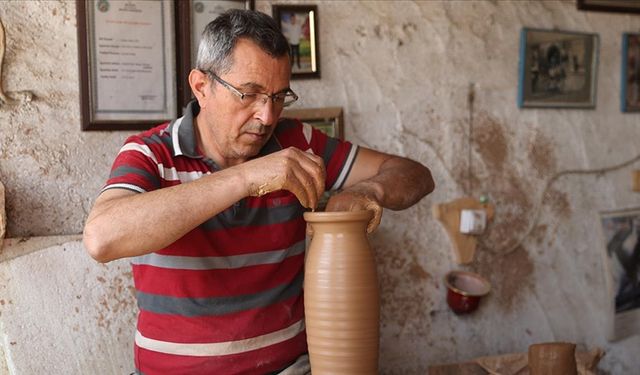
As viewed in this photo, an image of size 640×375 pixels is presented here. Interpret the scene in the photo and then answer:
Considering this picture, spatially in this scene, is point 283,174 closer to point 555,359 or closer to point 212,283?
point 212,283

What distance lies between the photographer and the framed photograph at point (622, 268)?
330 centimetres

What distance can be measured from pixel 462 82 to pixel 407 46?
317 mm

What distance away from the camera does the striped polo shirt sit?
1.92 m

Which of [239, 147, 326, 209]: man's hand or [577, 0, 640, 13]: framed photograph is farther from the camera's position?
[577, 0, 640, 13]: framed photograph

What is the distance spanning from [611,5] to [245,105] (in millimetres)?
2181

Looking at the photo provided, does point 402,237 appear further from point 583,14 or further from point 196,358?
point 583,14

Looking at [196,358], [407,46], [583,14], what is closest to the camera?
[196,358]

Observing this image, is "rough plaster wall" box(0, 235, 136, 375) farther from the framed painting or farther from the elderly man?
the framed painting

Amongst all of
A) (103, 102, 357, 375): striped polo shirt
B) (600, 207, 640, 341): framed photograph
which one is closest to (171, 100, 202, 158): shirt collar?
(103, 102, 357, 375): striped polo shirt

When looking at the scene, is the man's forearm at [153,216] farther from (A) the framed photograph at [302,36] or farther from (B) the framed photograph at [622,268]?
(B) the framed photograph at [622,268]

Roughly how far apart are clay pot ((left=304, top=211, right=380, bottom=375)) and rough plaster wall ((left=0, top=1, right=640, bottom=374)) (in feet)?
3.35

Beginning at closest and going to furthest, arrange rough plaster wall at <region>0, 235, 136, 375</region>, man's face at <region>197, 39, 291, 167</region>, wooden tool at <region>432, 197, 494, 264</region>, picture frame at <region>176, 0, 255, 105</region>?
man's face at <region>197, 39, 291, 167</region> < rough plaster wall at <region>0, 235, 136, 375</region> < picture frame at <region>176, 0, 255, 105</region> < wooden tool at <region>432, 197, 494, 264</region>

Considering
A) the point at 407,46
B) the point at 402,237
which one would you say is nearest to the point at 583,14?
the point at 407,46

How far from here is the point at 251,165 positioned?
5.42ft
